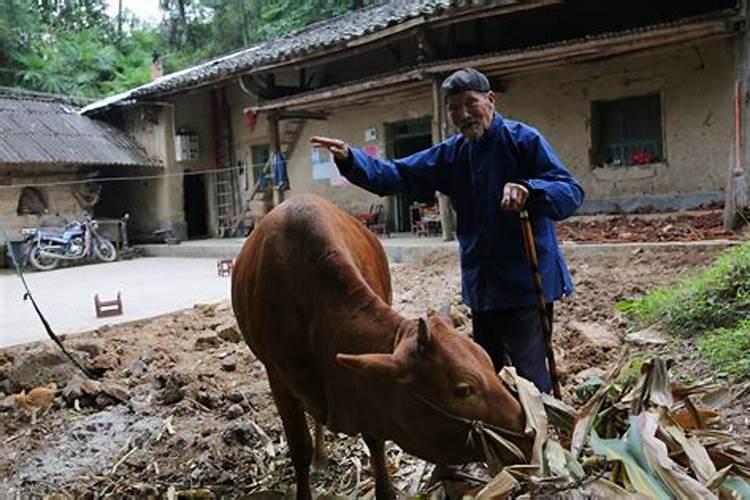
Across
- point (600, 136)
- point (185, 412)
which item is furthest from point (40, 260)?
point (185, 412)

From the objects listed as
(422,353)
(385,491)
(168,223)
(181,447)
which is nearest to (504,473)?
(422,353)

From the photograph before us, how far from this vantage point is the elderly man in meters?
3.04

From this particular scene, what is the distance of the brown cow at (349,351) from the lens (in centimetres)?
206

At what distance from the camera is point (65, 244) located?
643 inches

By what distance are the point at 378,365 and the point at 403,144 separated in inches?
523

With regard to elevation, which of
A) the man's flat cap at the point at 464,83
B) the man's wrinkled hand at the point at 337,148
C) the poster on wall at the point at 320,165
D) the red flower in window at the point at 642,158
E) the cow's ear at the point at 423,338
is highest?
the poster on wall at the point at 320,165

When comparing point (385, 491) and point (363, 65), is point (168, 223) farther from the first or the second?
point (385, 491)

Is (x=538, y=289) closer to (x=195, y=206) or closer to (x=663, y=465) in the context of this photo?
(x=663, y=465)

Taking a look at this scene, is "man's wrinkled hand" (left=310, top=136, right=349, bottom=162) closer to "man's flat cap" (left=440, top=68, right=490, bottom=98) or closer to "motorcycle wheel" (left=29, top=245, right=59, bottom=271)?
"man's flat cap" (left=440, top=68, right=490, bottom=98)

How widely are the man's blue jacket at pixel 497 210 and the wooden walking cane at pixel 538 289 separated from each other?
85 mm

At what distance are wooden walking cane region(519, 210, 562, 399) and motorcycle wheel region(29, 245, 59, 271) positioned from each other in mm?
14878

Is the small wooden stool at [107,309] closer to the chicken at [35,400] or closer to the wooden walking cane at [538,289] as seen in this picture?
the chicken at [35,400]

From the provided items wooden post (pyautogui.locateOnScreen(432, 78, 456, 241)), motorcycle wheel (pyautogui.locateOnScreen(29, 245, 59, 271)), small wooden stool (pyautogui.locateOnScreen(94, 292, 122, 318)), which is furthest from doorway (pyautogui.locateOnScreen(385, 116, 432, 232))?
motorcycle wheel (pyautogui.locateOnScreen(29, 245, 59, 271))

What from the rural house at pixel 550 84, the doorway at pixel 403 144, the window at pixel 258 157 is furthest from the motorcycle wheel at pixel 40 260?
the doorway at pixel 403 144
